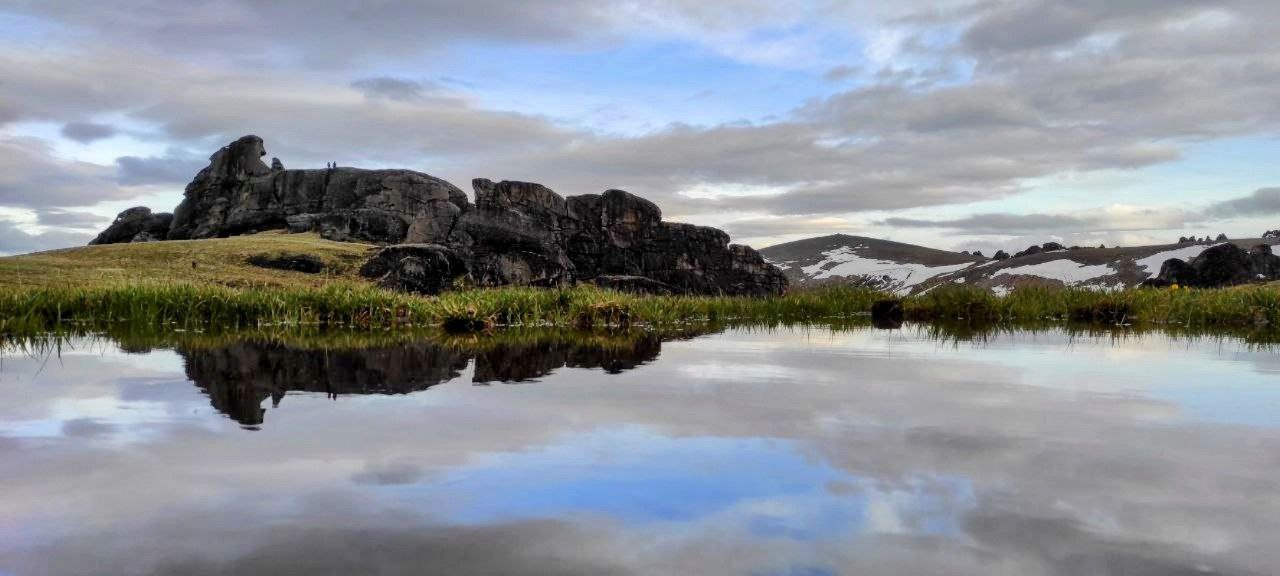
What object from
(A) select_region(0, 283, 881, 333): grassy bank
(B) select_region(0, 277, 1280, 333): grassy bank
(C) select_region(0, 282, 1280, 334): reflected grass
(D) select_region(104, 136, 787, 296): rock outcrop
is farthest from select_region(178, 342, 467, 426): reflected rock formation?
(D) select_region(104, 136, 787, 296): rock outcrop

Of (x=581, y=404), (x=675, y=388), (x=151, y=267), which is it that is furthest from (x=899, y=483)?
(x=151, y=267)

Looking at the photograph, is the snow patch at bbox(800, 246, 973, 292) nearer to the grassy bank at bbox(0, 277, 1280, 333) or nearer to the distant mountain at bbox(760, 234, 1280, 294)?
the distant mountain at bbox(760, 234, 1280, 294)

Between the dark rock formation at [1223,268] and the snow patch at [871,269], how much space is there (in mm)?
20390

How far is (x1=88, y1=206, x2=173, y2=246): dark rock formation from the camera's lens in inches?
2266

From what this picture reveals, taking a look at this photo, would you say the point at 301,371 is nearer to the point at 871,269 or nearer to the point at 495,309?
the point at 495,309

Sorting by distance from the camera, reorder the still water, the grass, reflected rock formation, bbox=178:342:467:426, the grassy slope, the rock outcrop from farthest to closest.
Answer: the rock outcrop, the grassy slope, the grass, reflected rock formation, bbox=178:342:467:426, the still water

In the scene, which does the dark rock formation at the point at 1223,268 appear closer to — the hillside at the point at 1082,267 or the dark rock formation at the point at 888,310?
the hillside at the point at 1082,267

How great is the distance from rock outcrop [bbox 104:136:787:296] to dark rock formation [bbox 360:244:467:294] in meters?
0.05

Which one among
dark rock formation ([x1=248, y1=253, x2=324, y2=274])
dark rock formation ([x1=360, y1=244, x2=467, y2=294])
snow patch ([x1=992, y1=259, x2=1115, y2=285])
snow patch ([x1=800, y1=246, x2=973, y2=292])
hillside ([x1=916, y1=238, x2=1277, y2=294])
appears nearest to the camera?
dark rock formation ([x1=360, y1=244, x2=467, y2=294])

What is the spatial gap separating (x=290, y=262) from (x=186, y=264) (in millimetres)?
3664

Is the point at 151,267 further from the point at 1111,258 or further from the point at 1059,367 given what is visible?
the point at 1111,258

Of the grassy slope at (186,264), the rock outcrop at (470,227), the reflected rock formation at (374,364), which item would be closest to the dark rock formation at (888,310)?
the reflected rock formation at (374,364)

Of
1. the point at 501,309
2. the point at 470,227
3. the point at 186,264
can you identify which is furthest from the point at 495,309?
the point at 470,227

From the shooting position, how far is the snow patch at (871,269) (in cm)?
6775
